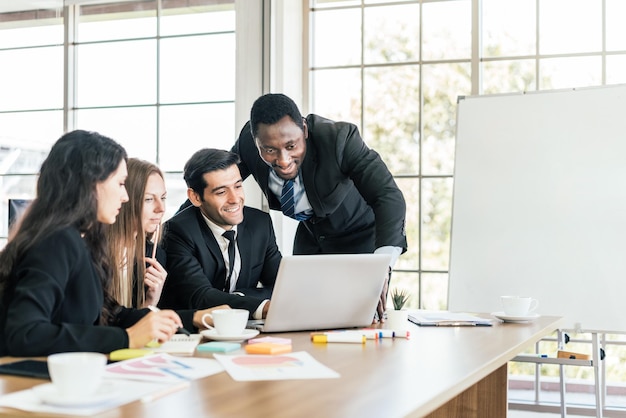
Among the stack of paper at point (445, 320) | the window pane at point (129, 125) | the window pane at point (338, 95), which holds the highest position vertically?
the window pane at point (338, 95)

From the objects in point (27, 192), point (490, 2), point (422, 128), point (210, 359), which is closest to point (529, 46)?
point (490, 2)

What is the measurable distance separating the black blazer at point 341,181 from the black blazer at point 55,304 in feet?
4.13

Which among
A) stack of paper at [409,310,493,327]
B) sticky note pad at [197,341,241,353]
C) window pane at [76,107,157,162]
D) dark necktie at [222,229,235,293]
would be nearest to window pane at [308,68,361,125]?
window pane at [76,107,157,162]

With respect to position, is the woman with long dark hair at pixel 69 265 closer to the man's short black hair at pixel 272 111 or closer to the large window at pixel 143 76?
the man's short black hair at pixel 272 111

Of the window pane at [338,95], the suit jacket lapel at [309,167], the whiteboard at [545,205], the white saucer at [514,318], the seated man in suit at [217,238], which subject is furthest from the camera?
the window pane at [338,95]

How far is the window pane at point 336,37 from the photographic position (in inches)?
165

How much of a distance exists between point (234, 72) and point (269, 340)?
111 inches

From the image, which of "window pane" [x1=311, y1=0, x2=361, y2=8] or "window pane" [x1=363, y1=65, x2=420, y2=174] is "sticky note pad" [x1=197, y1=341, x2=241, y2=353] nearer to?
"window pane" [x1=363, y1=65, x2=420, y2=174]

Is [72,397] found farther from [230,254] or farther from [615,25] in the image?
[615,25]

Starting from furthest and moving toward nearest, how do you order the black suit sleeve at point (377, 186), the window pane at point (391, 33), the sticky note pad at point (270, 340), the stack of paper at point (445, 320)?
1. the window pane at point (391, 33)
2. the black suit sleeve at point (377, 186)
3. the stack of paper at point (445, 320)
4. the sticky note pad at point (270, 340)

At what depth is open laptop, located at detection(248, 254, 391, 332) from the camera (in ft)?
6.07

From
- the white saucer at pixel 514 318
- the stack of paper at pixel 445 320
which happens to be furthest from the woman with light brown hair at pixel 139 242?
the white saucer at pixel 514 318

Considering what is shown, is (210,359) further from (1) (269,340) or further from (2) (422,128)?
(2) (422,128)

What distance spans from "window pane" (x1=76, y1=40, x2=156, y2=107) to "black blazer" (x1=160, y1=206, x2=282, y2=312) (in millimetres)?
2012
